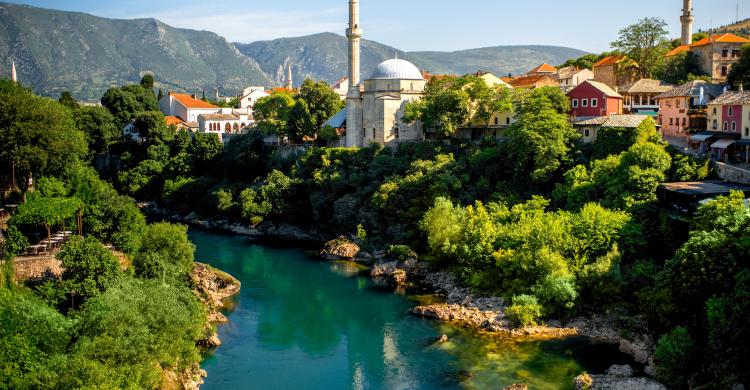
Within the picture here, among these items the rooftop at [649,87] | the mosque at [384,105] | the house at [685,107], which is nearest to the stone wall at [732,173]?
the house at [685,107]

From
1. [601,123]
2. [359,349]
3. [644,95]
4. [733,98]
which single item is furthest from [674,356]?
[644,95]

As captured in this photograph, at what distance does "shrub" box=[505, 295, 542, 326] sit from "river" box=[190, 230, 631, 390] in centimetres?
147

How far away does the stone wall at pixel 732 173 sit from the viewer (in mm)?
30922

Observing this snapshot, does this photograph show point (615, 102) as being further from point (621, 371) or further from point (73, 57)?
point (73, 57)

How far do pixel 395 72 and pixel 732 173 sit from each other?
86.1 feet

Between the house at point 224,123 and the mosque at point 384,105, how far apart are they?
21.1m

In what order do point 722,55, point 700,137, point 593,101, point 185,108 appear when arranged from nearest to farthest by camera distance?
point 700,137, point 593,101, point 722,55, point 185,108

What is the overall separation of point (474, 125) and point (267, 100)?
21.6m

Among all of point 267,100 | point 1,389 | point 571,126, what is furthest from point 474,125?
point 1,389

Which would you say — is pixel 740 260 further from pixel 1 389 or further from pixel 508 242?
pixel 1 389

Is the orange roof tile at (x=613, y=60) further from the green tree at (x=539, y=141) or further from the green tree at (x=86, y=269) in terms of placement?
the green tree at (x=86, y=269)

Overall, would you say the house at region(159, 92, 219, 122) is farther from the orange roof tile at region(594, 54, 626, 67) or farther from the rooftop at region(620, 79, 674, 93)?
the rooftop at region(620, 79, 674, 93)

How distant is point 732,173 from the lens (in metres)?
32.0

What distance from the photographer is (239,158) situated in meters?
58.9
